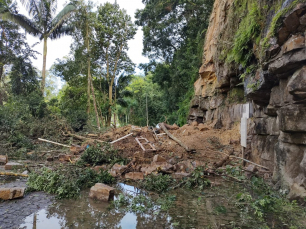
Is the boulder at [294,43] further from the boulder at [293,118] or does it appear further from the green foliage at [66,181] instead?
the green foliage at [66,181]

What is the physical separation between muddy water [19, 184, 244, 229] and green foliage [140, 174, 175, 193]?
783 millimetres

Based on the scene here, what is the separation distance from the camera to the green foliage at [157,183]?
5.98 m

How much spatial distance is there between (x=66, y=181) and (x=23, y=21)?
57.1ft

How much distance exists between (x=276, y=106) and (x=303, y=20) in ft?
6.51

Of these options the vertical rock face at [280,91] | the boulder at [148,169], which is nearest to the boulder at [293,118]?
the vertical rock face at [280,91]

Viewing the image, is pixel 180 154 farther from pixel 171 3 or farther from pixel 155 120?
pixel 155 120

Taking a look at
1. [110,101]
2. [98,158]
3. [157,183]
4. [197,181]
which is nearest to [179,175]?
[197,181]

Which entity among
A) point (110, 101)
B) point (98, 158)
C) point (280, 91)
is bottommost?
point (98, 158)

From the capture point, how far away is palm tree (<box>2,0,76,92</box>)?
1834 cm

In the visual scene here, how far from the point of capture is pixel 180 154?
9344mm

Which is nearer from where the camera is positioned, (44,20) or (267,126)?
(267,126)

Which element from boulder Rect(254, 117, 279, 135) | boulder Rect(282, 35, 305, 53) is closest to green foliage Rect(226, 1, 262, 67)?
boulder Rect(254, 117, 279, 135)

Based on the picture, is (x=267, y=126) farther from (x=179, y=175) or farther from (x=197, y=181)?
(x=179, y=175)

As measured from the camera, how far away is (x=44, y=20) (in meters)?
19.3
